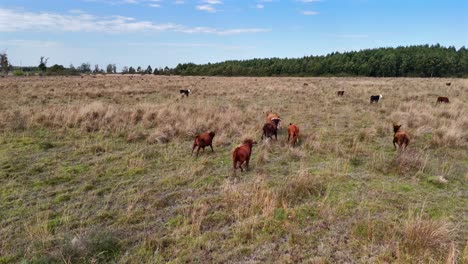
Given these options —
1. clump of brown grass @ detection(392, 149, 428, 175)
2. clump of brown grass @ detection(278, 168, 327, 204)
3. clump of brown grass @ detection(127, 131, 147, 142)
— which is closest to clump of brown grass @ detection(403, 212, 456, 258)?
clump of brown grass @ detection(278, 168, 327, 204)

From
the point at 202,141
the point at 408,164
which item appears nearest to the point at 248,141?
Result: the point at 202,141

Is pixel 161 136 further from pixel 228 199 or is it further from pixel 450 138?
pixel 450 138

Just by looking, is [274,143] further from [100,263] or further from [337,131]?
[100,263]

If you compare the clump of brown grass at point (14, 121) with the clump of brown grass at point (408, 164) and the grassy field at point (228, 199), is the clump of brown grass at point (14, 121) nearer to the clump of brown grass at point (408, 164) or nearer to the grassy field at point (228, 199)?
the grassy field at point (228, 199)

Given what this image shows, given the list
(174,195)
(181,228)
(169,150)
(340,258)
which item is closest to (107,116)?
(169,150)

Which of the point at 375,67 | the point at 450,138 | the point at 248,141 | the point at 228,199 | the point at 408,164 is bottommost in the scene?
the point at 228,199

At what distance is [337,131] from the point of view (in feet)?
40.2

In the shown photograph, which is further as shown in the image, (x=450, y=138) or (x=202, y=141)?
(x=450, y=138)

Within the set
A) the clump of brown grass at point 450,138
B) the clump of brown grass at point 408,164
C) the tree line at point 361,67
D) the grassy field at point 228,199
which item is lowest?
the grassy field at point 228,199

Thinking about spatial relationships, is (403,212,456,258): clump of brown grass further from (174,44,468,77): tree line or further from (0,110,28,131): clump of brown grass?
(174,44,468,77): tree line

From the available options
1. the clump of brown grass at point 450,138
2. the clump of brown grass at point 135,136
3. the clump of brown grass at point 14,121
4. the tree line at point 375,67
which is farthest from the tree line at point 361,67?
the clump of brown grass at point 450,138

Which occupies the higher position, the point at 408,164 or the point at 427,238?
the point at 408,164

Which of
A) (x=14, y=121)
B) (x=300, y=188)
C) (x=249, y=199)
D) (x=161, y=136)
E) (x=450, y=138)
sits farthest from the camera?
(x=14, y=121)

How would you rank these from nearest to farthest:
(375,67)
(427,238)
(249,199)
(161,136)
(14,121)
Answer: (427,238) → (249,199) → (161,136) → (14,121) → (375,67)
